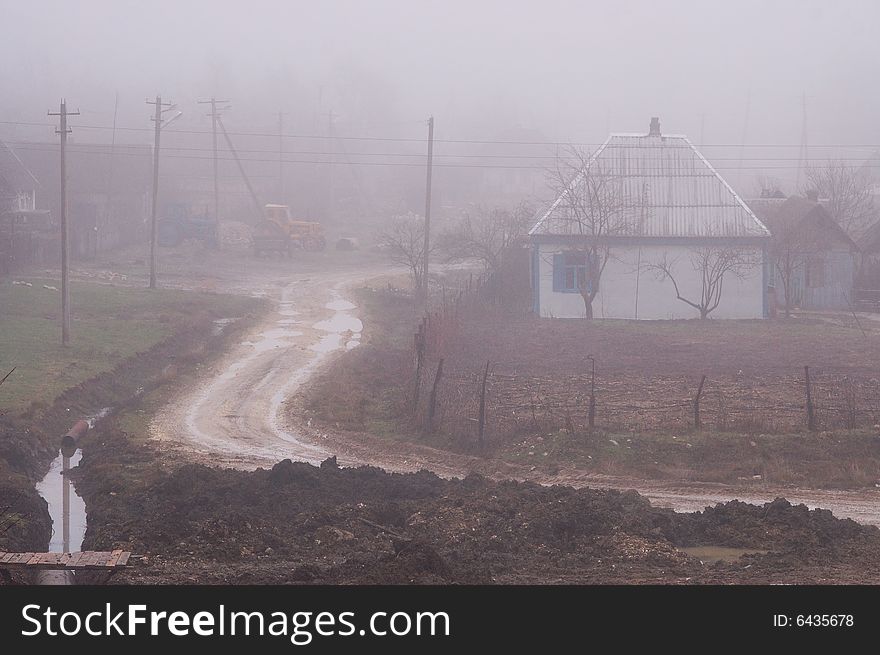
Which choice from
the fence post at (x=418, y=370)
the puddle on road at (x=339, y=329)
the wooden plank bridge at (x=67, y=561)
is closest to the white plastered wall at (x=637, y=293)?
the puddle on road at (x=339, y=329)

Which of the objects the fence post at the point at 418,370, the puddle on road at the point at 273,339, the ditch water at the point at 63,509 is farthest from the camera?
the puddle on road at the point at 273,339

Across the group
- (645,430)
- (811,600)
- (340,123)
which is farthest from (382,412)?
(340,123)

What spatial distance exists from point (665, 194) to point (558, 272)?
450 cm

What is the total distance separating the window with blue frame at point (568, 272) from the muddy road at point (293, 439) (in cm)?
619

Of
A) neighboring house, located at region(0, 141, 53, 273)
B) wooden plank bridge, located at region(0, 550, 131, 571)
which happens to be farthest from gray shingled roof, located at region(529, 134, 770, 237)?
wooden plank bridge, located at region(0, 550, 131, 571)

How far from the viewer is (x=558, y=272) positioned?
101 feet

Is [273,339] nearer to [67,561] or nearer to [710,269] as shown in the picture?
[710,269]

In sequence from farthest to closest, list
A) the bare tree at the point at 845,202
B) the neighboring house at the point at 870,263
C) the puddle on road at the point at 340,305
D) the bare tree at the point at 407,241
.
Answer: the bare tree at the point at 845,202 < the bare tree at the point at 407,241 < the neighboring house at the point at 870,263 < the puddle on road at the point at 340,305

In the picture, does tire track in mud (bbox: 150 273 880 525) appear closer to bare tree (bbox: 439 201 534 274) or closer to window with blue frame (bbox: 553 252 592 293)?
window with blue frame (bbox: 553 252 592 293)

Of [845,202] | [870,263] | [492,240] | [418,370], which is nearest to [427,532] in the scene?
[418,370]

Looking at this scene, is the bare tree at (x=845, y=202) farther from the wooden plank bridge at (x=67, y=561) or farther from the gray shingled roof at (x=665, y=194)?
Answer: the wooden plank bridge at (x=67, y=561)

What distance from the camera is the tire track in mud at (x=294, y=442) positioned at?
13.2 meters

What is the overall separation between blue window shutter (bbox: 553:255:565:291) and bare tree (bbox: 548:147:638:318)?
1.50ft

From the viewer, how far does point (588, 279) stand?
30375 millimetres
